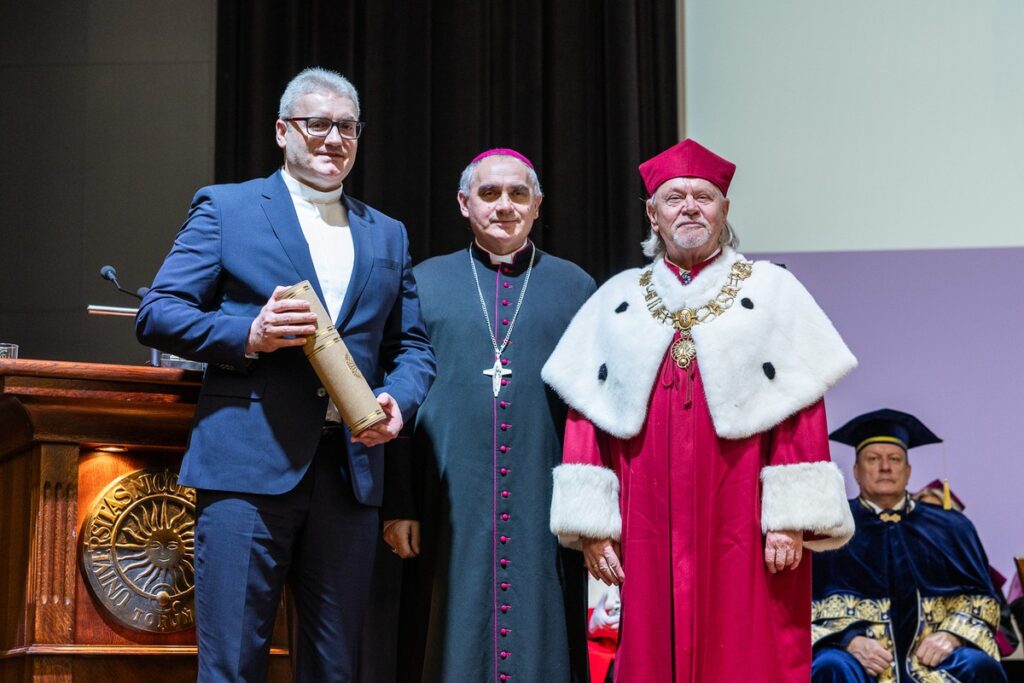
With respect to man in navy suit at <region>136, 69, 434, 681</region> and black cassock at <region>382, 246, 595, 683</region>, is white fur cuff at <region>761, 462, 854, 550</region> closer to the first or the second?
black cassock at <region>382, 246, 595, 683</region>

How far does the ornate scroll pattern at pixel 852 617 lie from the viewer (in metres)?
4.69

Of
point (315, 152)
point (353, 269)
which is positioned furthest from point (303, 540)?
point (315, 152)

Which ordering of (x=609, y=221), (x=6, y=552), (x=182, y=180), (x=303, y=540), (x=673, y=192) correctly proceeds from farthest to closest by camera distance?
1. (x=182, y=180)
2. (x=609, y=221)
3. (x=673, y=192)
4. (x=6, y=552)
5. (x=303, y=540)

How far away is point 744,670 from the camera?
118 inches

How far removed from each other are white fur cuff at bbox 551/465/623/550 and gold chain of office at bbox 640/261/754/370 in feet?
1.11

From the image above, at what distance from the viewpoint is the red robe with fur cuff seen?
9.92ft

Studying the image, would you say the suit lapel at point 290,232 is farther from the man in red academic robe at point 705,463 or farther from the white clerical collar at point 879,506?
the white clerical collar at point 879,506

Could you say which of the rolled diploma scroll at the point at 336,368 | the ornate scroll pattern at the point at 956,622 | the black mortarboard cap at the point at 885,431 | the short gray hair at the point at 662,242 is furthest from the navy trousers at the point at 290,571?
the black mortarboard cap at the point at 885,431

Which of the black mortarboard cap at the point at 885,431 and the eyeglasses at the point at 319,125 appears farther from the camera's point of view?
the black mortarboard cap at the point at 885,431

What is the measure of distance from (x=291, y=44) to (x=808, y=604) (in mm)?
3592

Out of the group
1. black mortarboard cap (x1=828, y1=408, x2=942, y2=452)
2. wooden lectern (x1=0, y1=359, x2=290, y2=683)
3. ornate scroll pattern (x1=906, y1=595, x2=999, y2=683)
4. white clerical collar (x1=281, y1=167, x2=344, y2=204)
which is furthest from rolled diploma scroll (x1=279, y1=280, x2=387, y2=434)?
black mortarboard cap (x1=828, y1=408, x2=942, y2=452)

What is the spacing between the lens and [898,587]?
15.7 ft

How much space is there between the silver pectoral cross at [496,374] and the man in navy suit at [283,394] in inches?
16.2

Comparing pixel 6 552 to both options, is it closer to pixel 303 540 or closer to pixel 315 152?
pixel 303 540
